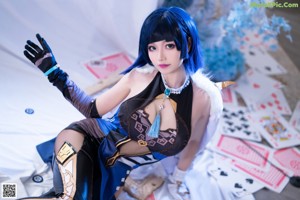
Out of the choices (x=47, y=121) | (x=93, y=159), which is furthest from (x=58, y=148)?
(x=47, y=121)

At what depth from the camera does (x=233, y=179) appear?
2123 millimetres

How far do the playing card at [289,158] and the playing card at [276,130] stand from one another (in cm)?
4

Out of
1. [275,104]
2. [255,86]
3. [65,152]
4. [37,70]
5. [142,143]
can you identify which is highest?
[37,70]

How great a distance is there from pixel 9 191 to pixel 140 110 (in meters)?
0.66

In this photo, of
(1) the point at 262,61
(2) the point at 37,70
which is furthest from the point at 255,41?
(2) the point at 37,70

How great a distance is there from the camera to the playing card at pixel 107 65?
2.51 meters

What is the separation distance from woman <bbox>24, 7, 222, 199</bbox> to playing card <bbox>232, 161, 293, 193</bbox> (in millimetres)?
663

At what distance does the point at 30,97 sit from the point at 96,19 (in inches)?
29.4

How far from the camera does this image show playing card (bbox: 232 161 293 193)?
2.17 m

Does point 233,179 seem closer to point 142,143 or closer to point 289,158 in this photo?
point 289,158

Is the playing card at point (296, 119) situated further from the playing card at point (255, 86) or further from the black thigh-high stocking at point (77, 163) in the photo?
the black thigh-high stocking at point (77, 163)

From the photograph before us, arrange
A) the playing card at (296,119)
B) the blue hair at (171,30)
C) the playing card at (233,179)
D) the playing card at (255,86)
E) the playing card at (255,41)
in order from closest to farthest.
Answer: the blue hair at (171,30) < the playing card at (233,179) < the playing card at (296,119) < the playing card at (255,86) < the playing card at (255,41)

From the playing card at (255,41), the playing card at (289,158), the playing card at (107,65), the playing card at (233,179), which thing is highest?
the playing card at (107,65)

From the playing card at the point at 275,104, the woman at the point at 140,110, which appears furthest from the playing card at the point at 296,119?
the woman at the point at 140,110
